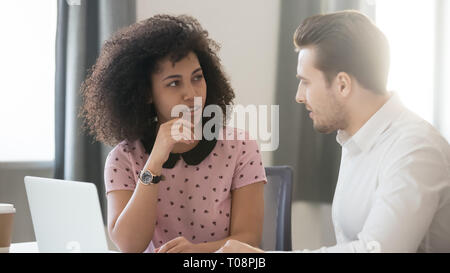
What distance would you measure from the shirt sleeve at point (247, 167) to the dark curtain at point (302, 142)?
49 cm

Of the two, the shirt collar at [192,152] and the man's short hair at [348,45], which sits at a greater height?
the man's short hair at [348,45]

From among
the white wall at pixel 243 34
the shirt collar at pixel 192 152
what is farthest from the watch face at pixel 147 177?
the white wall at pixel 243 34

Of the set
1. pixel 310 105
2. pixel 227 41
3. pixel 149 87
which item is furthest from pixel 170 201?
pixel 227 41

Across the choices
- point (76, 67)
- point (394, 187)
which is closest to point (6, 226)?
point (394, 187)

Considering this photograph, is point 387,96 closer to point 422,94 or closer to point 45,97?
point 422,94

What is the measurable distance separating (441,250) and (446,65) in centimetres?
105

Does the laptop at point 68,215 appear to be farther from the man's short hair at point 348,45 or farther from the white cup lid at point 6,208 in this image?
the man's short hair at point 348,45

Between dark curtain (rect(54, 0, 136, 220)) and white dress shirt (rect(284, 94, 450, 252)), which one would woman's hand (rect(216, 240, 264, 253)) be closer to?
white dress shirt (rect(284, 94, 450, 252))

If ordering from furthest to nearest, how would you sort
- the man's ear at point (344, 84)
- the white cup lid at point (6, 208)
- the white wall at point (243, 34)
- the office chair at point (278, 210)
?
the white wall at point (243, 34), the office chair at point (278, 210), the man's ear at point (344, 84), the white cup lid at point (6, 208)

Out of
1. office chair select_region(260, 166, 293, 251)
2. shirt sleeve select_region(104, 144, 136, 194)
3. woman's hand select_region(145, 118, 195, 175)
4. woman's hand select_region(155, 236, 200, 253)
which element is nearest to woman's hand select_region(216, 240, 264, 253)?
woman's hand select_region(155, 236, 200, 253)

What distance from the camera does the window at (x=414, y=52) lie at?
158 centimetres

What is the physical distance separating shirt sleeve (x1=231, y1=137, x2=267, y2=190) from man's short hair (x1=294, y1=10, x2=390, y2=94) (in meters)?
0.28

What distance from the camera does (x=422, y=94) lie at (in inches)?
63.7

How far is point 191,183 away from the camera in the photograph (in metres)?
1.02
